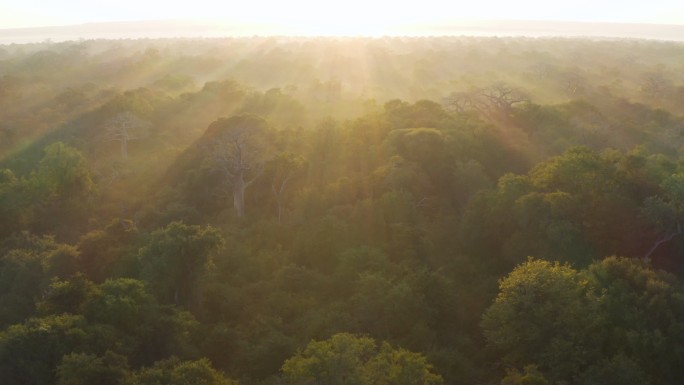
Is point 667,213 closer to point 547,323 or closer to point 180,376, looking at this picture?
point 547,323

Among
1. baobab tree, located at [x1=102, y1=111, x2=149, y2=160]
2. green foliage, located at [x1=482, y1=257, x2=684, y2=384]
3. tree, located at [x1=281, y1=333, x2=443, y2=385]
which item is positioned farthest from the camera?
baobab tree, located at [x1=102, y1=111, x2=149, y2=160]

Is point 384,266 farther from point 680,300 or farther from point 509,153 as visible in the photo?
point 509,153

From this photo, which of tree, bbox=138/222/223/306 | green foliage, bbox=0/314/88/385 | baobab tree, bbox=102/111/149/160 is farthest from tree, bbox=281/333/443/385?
baobab tree, bbox=102/111/149/160

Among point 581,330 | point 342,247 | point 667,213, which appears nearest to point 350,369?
point 581,330

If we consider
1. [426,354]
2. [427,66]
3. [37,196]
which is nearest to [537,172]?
[426,354]

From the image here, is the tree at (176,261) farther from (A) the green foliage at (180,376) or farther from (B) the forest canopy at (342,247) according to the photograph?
(A) the green foliage at (180,376)

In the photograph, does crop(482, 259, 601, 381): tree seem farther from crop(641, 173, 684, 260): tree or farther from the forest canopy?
crop(641, 173, 684, 260): tree
